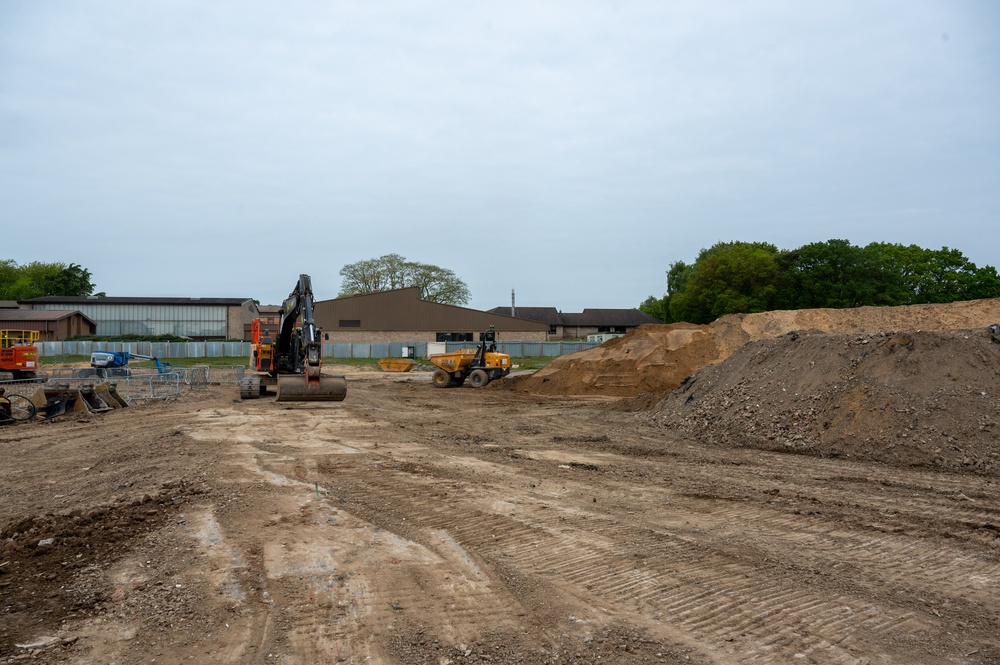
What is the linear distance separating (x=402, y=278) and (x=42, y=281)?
4741cm

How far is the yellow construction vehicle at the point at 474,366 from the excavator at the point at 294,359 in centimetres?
877

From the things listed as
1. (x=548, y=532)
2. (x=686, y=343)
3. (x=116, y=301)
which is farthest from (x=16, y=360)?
(x=116, y=301)

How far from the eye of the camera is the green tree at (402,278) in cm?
8144

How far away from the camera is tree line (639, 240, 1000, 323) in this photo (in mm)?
56531

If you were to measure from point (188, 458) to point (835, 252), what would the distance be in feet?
187

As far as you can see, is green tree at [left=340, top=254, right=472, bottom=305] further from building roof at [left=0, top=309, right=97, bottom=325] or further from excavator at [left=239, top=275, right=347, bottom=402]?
excavator at [left=239, top=275, right=347, bottom=402]

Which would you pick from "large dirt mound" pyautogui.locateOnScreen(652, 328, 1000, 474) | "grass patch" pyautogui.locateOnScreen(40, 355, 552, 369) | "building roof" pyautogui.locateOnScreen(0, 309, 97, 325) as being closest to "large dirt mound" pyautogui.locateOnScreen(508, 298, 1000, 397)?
"large dirt mound" pyautogui.locateOnScreen(652, 328, 1000, 474)

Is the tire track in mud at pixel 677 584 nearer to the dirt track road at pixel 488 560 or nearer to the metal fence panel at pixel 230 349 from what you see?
the dirt track road at pixel 488 560

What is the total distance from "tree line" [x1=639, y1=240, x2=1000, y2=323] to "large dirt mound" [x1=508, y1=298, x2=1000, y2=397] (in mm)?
26099

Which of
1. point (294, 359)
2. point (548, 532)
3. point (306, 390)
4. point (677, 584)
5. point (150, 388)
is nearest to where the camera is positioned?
point (677, 584)

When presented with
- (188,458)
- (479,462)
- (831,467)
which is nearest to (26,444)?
(188,458)

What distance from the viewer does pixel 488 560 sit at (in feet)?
20.5

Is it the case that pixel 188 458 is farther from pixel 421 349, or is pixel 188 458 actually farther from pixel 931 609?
pixel 421 349

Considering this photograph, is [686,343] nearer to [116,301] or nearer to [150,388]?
[150,388]
